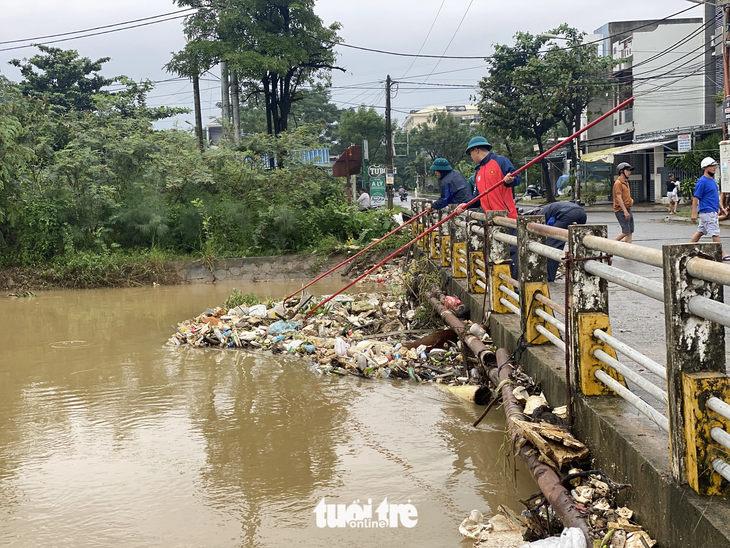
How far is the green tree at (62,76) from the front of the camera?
32.4 meters

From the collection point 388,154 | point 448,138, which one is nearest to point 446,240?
point 388,154

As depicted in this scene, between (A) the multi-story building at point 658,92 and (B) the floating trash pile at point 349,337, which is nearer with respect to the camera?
(B) the floating trash pile at point 349,337

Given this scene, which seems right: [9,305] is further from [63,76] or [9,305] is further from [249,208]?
[63,76]

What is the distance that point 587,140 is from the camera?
41.9m

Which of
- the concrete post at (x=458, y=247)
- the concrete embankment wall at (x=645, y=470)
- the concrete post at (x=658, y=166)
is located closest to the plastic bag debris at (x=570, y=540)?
the concrete embankment wall at (x=645, y=470)

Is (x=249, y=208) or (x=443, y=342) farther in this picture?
(x=249, y=208)

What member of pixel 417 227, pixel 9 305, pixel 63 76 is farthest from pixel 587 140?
pixel 9 305

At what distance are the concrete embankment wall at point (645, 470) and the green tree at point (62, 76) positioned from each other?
107 feet

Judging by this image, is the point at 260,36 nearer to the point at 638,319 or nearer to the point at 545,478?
the point at 638,319

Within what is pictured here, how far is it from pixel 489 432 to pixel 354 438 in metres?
0.98

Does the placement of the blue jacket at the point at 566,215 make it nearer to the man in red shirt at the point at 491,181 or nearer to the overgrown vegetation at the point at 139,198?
the man in red shirt at the point at 491,181

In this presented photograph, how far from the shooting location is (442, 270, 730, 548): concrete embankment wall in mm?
2512

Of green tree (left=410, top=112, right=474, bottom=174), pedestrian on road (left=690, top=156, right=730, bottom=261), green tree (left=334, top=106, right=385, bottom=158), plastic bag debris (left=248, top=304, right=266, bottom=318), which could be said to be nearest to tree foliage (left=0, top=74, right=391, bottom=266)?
plastic bag debris (left=248, top=304, right=266, bottom=318)

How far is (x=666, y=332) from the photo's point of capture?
8.80 ft
